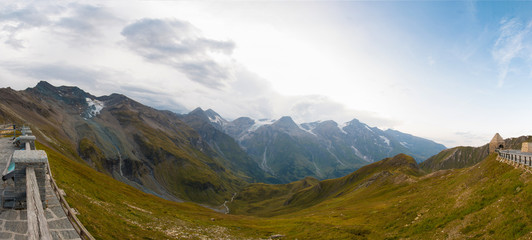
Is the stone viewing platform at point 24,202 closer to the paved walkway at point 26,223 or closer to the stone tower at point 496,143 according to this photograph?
the paved walkway at point 26,223

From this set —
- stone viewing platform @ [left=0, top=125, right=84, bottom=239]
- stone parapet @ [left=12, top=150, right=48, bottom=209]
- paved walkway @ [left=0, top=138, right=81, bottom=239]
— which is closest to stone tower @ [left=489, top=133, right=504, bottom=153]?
paved walkway @ [left=0, top=138, right=81, bottom=239]

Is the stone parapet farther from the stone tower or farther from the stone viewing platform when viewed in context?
the stone tower

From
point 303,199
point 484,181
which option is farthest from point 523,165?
point 303,199

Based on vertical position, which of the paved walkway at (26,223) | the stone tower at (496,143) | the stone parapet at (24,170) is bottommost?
the paved walkway at (26,223)

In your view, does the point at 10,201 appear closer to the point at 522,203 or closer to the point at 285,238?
the point at 285,238

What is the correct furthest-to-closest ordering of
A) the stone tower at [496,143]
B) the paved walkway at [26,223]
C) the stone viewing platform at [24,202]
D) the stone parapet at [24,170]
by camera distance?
the stone tower at [496,143]
the stone parapet at [24,170]
the stone viewing platform at [24,202]
the paved walkway at [26,223]

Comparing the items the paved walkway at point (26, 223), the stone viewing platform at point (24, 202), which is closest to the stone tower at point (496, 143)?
the paved walkway at point (26, 223)

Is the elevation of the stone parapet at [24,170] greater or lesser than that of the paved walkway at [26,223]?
greater

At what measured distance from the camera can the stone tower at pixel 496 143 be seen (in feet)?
165

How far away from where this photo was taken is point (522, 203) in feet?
73.8

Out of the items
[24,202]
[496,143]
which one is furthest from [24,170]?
[496,143]

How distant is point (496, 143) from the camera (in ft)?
167

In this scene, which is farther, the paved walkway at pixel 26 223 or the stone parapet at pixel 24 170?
the stone parapet at pixel 24 170

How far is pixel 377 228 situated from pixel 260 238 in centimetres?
2148
